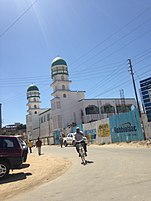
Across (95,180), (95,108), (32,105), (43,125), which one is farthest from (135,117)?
(32,105)

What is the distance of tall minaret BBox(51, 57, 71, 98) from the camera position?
67.0m

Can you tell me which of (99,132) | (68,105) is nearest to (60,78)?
(68,105)

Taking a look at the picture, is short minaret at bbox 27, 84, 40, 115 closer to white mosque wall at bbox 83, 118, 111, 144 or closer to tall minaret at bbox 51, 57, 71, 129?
tall minaret at bbox 51, 57, 71, 129

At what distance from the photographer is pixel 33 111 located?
89938 millimetres

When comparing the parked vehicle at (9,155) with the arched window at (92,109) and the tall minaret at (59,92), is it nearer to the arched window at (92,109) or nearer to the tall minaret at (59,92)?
the tall minaret at (59,92)

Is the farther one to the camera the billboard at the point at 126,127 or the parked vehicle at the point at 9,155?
the billboard at the point at 126,127

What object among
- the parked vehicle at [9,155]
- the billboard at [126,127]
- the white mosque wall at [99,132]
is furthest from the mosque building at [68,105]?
the parked vehicle at [9,155]

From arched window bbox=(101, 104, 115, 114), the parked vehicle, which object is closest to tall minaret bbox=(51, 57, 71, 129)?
arched window bbox=(101, 104, 115, 114)

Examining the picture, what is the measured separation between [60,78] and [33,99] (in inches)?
932

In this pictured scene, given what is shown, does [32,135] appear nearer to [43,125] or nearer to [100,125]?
[43,125]

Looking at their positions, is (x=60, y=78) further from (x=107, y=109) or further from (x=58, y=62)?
(x=107, y=109)

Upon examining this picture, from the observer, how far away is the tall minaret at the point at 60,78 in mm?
66988

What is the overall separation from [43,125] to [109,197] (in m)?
76.8

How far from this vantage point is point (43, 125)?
8131 cm
